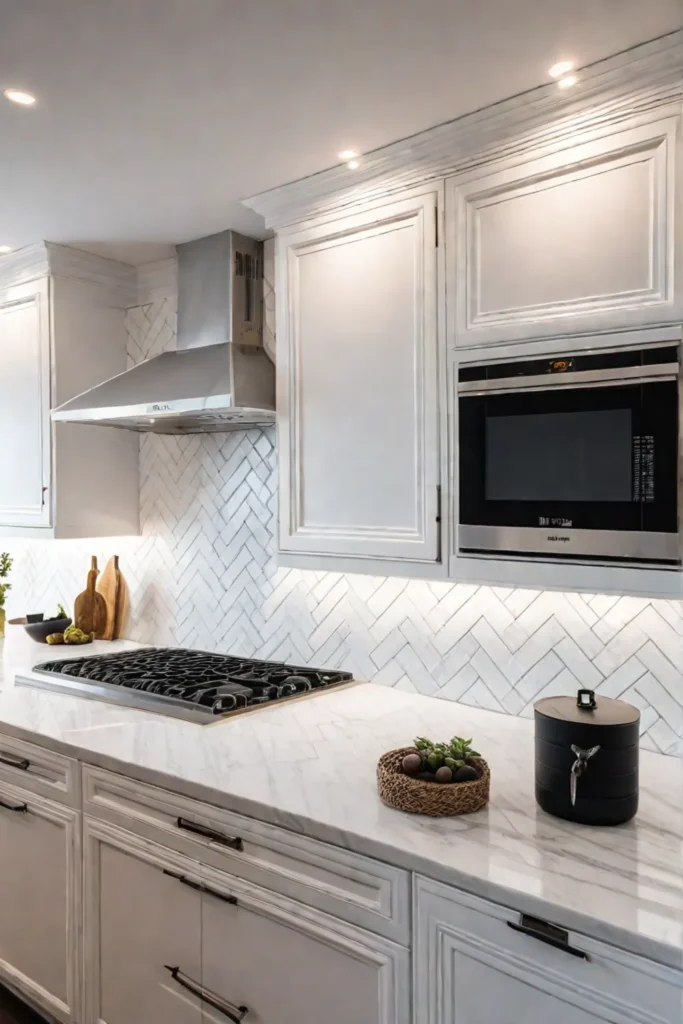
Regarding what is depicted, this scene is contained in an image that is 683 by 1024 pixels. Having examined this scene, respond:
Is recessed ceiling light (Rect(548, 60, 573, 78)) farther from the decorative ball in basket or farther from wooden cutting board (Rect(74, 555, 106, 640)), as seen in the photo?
wooden cutting board (Rect(74, 555, 106, 640))

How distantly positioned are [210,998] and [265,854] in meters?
0.39

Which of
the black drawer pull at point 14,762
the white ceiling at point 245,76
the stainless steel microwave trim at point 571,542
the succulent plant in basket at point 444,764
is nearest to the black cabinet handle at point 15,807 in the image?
the black drawer pull at point 14,762

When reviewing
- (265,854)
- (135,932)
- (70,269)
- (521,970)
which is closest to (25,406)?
(70,269)

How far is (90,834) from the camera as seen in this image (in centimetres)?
193

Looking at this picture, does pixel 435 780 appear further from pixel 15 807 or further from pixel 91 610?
pixel 91 610

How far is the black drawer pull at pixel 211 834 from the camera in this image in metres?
1.59

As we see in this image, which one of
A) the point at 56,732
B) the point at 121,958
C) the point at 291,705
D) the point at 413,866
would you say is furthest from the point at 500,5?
the point at 121,958

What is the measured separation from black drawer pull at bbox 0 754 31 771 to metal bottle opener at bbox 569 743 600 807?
1470 mm

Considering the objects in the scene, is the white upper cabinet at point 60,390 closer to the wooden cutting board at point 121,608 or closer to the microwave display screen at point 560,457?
the wooden cutting board at point 121,608

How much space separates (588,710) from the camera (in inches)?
56.8

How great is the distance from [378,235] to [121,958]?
6.46 ft

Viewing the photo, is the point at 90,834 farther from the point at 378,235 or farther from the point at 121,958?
the point at 378,235

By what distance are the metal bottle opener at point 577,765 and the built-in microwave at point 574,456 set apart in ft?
1.44

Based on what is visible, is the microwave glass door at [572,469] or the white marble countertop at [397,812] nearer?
the white marble countertop at [397,812]
